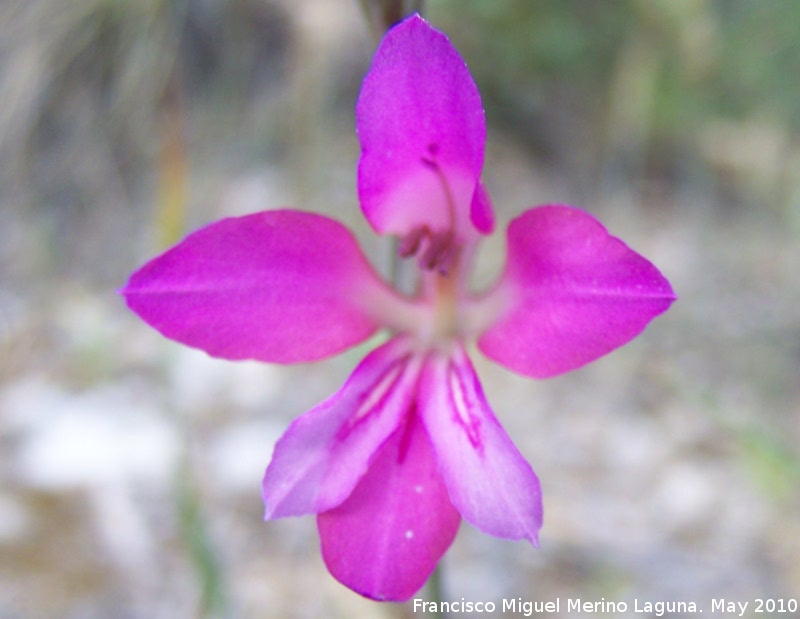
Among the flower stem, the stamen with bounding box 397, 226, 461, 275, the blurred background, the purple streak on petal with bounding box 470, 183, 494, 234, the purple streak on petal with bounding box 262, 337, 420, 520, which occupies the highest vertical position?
the flower stem

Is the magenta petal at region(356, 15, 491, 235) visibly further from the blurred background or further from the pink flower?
the blurred background

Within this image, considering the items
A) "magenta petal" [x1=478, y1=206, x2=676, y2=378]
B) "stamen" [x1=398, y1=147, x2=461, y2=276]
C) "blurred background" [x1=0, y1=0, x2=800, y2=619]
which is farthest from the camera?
"blurred background" [x1=0, y1=0, x2=800, y2=619]

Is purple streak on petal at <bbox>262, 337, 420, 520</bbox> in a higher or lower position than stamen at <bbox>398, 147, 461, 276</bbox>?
lower

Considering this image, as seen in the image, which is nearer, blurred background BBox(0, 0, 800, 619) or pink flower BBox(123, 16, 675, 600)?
pink flower BBox(123, 16, 675, 600)

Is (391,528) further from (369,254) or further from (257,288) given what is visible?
(369,254)

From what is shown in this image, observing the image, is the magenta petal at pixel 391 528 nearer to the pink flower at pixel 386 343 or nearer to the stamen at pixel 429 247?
the pink flower at pixel 386 343

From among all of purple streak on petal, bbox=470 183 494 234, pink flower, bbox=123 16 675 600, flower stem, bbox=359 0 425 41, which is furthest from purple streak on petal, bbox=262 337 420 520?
flower stem, bbox=359 0 425 41

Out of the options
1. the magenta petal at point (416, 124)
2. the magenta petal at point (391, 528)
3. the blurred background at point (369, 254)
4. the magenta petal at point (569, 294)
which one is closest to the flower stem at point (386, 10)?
the magenta petal at point (416, 124)
